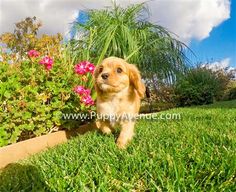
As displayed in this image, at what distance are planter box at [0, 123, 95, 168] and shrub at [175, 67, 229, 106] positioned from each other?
23.1ft

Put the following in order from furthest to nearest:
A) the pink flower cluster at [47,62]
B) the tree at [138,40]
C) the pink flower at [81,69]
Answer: the tree at [138,40], the pink flower at [81,69], the pink flower cluster at [47,62]

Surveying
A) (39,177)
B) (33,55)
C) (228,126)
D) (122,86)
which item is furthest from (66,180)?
(33,55)

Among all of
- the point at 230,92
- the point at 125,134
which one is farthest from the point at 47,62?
the point at 230,92

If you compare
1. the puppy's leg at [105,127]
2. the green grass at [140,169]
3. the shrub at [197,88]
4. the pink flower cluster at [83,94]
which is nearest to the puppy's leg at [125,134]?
the green grass at [140,169]

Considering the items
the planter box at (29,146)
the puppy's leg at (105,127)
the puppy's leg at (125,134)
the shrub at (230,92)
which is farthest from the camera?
the shrub at (230,92)

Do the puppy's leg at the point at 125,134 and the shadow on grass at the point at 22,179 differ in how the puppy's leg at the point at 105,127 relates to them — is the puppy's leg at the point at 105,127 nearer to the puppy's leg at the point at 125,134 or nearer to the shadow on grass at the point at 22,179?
the puppy's leg at the point at 125,134

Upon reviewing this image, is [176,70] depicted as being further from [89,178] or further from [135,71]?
[89,178]

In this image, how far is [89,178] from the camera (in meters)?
2.14

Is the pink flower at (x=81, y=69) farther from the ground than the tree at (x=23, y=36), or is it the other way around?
the tree at (x=23, y=36)

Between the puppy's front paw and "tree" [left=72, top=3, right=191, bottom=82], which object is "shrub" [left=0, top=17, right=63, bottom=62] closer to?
"tree" [left=72, top=3, right=191, bottom=82]

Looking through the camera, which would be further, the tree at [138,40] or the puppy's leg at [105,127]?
the tree at [138,40]

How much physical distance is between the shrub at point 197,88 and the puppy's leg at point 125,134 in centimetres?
776

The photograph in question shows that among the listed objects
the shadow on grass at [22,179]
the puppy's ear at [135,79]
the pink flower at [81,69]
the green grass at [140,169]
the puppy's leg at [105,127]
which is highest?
the pink flower at [81,69]

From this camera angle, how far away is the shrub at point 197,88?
11641mm
